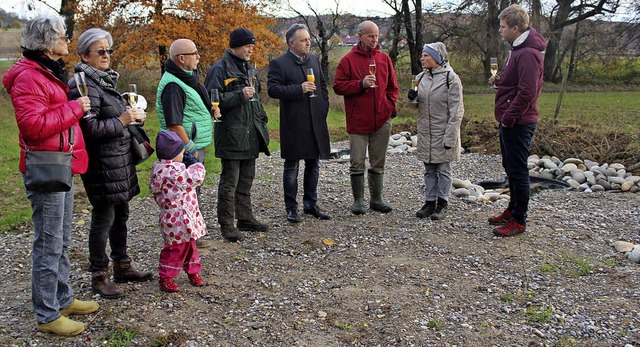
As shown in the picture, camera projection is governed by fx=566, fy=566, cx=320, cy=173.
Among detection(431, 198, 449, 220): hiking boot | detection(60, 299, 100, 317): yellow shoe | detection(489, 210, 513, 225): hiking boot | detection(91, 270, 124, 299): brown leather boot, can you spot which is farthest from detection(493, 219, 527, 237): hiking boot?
detection(60, 299, 100, 317): yellow shoe

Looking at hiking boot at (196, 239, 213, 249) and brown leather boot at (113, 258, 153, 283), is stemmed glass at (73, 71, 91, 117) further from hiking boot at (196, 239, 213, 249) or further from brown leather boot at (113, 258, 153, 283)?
hiking boot at (196, 239, 213, 249)

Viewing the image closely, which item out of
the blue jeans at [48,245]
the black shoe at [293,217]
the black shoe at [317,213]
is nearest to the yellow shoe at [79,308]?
the blue jeans at [48,245]

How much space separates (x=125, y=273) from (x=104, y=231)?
561mm

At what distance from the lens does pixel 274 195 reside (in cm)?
838

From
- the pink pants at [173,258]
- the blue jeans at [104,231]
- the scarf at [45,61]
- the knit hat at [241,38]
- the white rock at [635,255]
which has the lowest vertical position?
the white rock at [635,255]

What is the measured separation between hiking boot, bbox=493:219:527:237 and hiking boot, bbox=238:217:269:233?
2.57 m

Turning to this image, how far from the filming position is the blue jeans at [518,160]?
19.4 ft

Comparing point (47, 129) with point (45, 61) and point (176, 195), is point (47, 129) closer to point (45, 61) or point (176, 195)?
point (45, 61)

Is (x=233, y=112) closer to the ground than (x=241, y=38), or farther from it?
closer to the ground

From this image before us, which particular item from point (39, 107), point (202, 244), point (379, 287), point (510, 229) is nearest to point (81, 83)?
point (39, 107)

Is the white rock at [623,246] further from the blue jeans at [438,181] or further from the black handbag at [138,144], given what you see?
the black handbag at [138,144]

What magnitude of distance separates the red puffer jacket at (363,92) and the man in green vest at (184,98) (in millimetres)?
2015

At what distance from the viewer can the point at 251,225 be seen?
6.35 metres

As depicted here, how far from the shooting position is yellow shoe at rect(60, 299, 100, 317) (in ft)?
13.6
